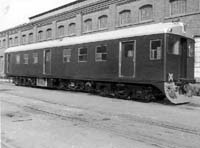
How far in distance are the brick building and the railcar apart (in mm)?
2101

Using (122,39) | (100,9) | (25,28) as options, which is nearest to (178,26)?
(122,39)

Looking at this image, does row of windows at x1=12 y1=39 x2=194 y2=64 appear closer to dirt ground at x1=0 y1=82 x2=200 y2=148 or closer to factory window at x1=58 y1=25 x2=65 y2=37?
dirt ground at x1=0 y1=82 x2=200 y2=148

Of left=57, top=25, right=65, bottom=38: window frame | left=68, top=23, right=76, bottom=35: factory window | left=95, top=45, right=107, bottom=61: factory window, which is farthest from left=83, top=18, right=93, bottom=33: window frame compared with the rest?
left=95, top=45, right=107, bottom=61: factory window

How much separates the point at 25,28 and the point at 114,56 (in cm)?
2991

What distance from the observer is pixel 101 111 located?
10219 mm

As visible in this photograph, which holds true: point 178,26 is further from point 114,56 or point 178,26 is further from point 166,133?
point 166,133

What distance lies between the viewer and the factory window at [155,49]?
12.1 metres

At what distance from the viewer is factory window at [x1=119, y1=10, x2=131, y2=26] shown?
2394 cm

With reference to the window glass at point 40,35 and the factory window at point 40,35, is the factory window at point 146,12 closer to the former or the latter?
the factory window at point 40,35

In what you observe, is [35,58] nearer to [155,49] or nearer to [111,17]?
[111,17]

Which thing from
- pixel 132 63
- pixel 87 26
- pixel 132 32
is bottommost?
pixel 132 63

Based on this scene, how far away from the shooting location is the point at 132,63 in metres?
13.4

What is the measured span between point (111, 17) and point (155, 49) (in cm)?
1375

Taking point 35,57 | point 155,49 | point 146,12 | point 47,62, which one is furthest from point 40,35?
point 155,49
